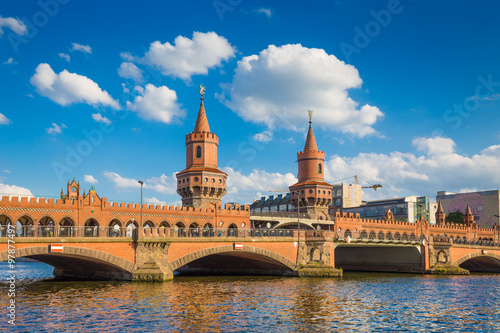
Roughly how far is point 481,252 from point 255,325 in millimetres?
69914

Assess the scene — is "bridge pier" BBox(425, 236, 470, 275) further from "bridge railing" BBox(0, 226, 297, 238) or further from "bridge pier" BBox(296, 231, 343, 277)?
"bridge railing" BBox(0, 226, 297, 238)

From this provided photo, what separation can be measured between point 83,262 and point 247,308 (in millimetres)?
25185

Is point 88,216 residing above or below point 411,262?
above

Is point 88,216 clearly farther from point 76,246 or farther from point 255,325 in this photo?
point 255,325

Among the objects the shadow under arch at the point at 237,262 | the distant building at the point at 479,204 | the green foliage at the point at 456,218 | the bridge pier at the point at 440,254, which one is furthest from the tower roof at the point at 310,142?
the distant building at the point at 479,204

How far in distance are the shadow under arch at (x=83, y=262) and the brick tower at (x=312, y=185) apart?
170ft

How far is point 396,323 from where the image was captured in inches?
1236

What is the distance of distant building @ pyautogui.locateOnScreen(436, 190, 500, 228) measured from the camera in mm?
153125

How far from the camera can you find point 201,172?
84.0 m

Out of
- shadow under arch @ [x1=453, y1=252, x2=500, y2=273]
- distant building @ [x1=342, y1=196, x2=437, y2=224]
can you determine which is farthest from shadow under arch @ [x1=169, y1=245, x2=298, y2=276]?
distant building @ [x1=342, y1=196, x2=437, y2=224]

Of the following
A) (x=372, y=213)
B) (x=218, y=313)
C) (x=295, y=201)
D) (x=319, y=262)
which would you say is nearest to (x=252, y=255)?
(x=319, y=262)

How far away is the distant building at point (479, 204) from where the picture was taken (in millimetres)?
153125

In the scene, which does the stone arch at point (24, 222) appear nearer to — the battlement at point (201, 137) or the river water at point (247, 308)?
the river water at point (247, 308)

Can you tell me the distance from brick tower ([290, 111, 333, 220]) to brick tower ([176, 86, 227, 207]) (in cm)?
2064
